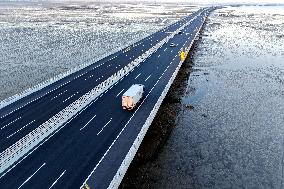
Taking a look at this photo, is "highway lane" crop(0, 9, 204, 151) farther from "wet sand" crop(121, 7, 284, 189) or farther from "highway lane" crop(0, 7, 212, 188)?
"wet sand" crop(121, 7, 284, 189)

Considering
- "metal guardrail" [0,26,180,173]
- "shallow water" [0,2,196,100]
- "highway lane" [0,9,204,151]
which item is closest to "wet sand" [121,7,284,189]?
"metal guardrail" [0,26,180,173]

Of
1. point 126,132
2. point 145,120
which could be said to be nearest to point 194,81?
point 145,120

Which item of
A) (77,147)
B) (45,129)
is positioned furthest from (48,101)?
(77,147)

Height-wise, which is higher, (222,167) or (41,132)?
(41,132)

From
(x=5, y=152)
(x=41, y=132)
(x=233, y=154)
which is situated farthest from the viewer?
(x=233, y=154)

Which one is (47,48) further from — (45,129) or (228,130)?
(228,130)

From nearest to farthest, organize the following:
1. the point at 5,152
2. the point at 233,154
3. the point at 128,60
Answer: the point at 5,152
the point at 233,154
the point at 128,60

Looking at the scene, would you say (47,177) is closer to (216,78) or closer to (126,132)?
(126,132)

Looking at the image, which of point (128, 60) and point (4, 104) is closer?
point (4, 104)
